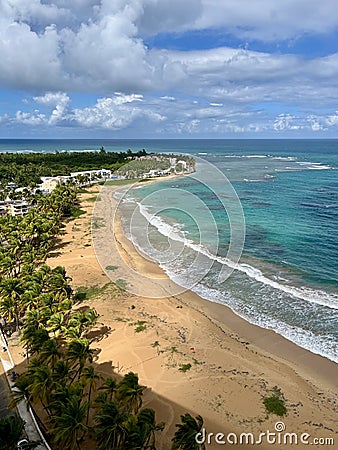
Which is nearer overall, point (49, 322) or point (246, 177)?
point (49, 322)

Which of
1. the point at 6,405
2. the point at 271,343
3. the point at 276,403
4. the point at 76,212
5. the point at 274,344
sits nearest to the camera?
the point at 6,405

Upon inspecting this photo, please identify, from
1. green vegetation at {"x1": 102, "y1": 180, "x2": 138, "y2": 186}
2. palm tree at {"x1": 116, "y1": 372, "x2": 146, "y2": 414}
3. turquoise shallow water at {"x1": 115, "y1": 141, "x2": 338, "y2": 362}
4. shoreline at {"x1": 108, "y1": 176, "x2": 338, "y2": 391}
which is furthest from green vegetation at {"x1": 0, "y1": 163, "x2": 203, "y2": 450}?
green vegetation at {"x1": 102, "y1": 180, "x2": 138, "y2": 186}

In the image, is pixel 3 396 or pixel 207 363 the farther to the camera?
pixel 207 363

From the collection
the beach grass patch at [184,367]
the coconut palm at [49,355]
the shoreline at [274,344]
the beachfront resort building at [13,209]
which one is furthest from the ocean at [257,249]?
the beachfront resort building at [13,209]

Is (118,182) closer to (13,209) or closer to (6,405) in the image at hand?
(13,209)

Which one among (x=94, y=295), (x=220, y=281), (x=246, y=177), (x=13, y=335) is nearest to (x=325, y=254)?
(x=220, y=281)

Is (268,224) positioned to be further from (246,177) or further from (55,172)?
(55,172)

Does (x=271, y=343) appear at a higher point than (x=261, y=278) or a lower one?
lower

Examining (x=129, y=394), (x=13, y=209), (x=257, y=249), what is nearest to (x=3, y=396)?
(x=129, y=394)
